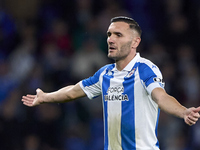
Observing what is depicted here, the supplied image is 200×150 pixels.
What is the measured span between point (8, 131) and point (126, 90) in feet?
14.0

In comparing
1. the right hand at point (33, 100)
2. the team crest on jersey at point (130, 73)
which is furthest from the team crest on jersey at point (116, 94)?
the right hand at point (33, 100)

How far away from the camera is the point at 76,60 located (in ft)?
31.2

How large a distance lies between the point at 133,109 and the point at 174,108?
27.5 inches

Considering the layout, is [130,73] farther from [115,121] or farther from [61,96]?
[61,96]

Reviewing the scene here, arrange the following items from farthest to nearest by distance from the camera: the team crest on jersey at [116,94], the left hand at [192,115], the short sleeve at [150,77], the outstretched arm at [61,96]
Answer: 1. the outstretched arm at [61,96]
2. the team crest on jersey at [116,94]
3. the short sleeve at [150,77]
4. the left hand at [192,115]

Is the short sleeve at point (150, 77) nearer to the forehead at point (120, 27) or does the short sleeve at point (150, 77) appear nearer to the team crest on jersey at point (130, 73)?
the team crest on jersey at point (130, 73)

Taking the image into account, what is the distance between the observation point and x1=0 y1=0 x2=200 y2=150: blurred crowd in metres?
8.48

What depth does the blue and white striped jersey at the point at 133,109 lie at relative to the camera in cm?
466

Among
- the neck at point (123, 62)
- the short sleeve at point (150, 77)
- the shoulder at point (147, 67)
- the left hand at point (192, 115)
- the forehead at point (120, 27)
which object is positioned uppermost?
the forehead at point (120, 27)

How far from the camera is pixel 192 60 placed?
31.0 feet

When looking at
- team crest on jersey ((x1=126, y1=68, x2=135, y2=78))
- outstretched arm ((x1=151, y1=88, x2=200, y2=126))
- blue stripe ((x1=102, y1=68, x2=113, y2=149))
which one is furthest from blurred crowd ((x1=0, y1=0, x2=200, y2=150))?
outstretched arm ((x1=151, y1=88, x2=200, y2=126))

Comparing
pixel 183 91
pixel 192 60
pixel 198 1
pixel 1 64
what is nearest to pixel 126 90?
pixel 183 91

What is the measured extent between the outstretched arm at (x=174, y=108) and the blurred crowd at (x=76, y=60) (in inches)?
162

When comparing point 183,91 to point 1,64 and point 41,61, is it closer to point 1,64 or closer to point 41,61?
point 41,61
